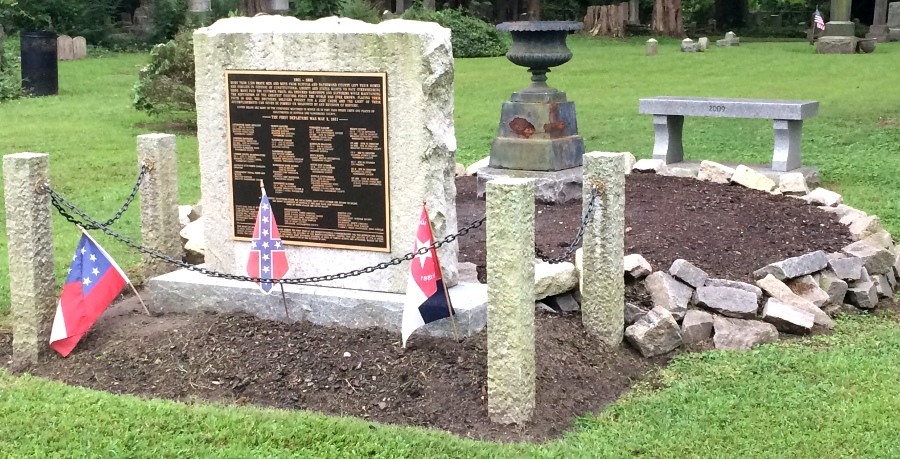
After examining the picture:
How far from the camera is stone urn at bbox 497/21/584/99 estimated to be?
10.1 meters

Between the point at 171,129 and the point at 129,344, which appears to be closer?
the point at 129,344

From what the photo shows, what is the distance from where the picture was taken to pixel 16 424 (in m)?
4.98

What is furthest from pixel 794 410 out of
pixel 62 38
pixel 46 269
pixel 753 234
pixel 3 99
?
pixel 62 38

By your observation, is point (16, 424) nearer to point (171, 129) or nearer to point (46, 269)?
point (46, 269)

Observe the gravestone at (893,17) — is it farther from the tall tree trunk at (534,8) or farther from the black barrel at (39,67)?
the black barrel at (39,67)

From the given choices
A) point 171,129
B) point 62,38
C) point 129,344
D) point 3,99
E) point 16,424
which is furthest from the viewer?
point 62,38

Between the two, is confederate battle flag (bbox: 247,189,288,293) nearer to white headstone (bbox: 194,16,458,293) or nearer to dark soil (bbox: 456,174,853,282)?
white headstone (bbox: 194,16,458,293)

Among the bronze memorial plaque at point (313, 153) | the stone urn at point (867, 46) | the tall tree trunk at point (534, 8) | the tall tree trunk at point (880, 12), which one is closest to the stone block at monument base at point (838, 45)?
the stone urn at point (867, 46)

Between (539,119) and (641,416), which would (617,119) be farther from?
(641,416)

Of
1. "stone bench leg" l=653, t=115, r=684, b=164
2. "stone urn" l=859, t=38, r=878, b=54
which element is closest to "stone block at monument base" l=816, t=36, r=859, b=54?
"stone urn" l=859, t=38, r=878, b=54

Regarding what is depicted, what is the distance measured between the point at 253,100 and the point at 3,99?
50.2ft

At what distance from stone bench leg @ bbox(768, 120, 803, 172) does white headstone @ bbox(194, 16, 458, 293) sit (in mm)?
6043

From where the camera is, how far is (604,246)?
5.86m

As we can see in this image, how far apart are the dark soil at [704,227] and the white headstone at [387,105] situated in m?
1.12
